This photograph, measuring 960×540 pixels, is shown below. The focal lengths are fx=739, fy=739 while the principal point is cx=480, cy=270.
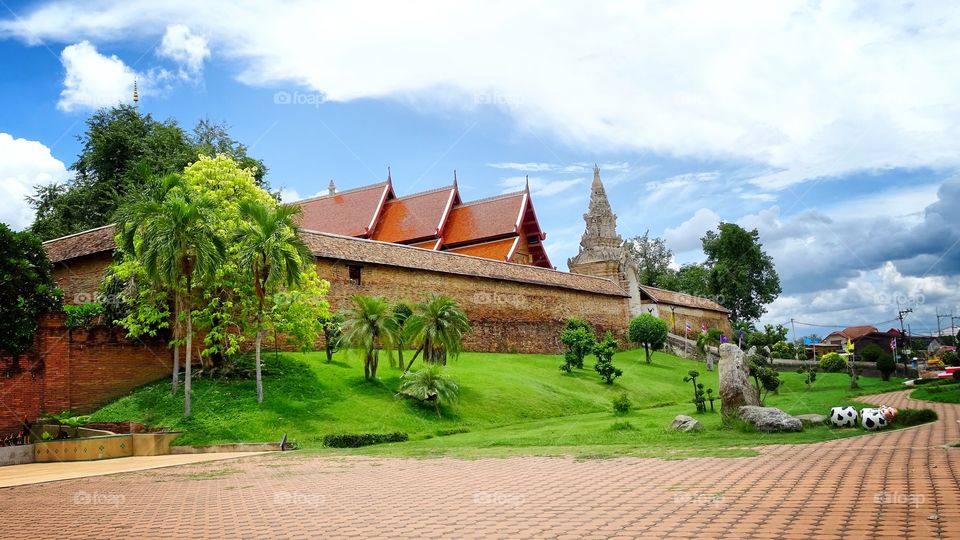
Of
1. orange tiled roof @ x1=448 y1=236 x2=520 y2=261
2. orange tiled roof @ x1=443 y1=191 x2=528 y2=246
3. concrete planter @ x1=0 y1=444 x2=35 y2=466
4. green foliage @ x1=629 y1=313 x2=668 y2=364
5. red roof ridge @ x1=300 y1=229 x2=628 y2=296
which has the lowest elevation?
concrete planter @ x1=0 y1=444 x2=35 y2=466

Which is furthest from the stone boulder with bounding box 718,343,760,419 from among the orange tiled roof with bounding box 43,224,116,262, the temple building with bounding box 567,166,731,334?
the temple building with bounding box 567,166,731,334

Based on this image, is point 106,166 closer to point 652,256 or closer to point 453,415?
point 453,415

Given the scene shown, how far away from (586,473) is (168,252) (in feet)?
38.6

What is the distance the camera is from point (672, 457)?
10438mm

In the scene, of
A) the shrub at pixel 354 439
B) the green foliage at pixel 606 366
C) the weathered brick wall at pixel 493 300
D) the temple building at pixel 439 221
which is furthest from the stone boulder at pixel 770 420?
the temple building at pixel 439 221

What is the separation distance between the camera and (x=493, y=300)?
101ft

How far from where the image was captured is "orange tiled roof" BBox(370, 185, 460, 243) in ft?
121

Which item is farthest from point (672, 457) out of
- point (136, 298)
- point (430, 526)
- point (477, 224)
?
point (477, 224)

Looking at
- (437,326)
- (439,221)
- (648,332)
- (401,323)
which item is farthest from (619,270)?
(437,326)

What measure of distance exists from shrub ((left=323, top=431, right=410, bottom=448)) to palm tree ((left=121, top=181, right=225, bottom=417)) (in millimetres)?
3945

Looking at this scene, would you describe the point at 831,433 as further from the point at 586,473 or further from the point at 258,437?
the point at 258,437

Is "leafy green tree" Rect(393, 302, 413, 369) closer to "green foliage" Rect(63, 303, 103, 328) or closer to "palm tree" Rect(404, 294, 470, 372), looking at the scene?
"palm tree" Rect(404, 294, 470, 372)

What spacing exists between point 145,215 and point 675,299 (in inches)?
1335

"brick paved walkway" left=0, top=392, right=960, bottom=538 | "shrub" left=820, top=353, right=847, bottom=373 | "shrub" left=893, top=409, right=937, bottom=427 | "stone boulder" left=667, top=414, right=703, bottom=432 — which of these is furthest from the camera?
"shrub" left=820, top=353, right=847, bottom=373
